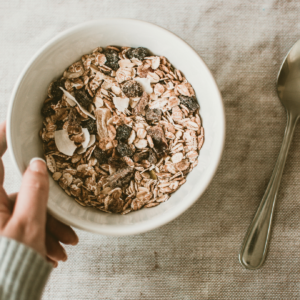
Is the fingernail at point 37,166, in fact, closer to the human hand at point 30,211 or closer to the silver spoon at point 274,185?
the human hand at point 30,211

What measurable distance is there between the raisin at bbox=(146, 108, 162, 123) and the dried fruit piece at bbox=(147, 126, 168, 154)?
0.06 feet

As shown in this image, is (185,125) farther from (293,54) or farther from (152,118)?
(293,54)

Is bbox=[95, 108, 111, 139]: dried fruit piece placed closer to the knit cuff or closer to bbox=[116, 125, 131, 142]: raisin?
bbox=[116, 125, 131, 142]: raisin

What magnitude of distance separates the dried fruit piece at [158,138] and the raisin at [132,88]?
0.27ft

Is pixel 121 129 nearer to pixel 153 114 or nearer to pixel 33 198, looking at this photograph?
pixel 153 114

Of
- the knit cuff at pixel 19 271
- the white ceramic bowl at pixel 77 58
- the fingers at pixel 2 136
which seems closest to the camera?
the knit cuff at pixel 19 271

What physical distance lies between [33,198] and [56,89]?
236mm

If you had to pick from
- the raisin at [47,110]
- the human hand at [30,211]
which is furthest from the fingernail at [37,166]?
the raisin at [47,110]

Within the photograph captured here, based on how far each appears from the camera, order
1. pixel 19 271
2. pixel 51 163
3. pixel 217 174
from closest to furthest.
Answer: pixel 19 271, pixel 51 163, pixel 217 174

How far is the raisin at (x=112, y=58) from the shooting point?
0.54m

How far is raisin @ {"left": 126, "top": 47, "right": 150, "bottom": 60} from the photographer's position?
0.53 meters

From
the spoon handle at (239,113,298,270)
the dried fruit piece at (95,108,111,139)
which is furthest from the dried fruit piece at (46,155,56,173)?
the spoon handle at (239,113,298,270)

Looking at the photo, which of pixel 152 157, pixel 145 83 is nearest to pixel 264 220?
pixel 152 157

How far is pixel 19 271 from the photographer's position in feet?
1.18
